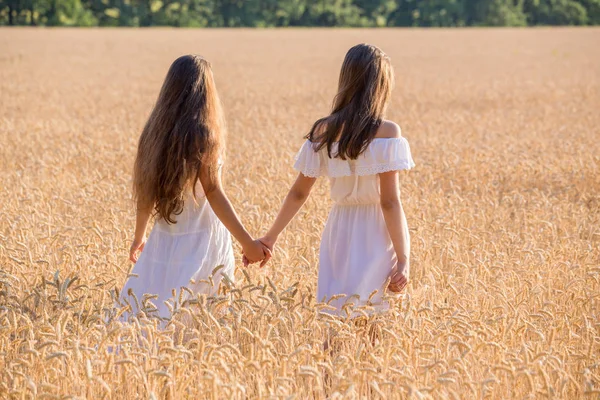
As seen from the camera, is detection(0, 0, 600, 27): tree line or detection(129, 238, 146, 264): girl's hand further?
detection(0, 0, 600, 27): tree line

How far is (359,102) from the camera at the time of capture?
13.1ft

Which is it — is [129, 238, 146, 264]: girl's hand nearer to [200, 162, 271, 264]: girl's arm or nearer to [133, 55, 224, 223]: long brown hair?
[133, 55, 224, 223]: long brown hair

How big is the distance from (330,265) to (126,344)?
3.73 ft

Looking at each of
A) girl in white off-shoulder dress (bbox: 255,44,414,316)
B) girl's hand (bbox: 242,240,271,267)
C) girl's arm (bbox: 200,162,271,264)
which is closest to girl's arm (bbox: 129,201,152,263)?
girl's arm (bbox: 200,162,271,264)

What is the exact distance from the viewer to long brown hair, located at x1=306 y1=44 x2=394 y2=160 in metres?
3.94

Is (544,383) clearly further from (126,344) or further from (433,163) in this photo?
(433,163)

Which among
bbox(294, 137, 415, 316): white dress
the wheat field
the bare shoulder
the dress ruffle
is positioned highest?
the bare shoulder

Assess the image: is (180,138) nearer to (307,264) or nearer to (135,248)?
(135,248)

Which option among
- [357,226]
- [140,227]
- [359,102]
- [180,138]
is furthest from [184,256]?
[359,102]

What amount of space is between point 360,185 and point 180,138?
2.95 ft

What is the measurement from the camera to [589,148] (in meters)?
10.9

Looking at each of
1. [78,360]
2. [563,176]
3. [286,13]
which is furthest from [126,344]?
[286,13]

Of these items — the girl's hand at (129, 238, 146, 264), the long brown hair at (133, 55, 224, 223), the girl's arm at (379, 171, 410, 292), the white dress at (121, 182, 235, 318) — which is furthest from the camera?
the girl's hand at (129, 238, 146, 264)

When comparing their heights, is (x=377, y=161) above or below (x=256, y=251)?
above
